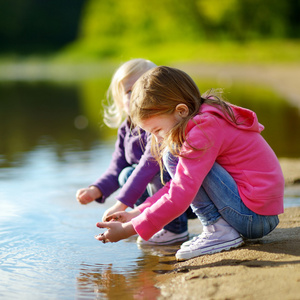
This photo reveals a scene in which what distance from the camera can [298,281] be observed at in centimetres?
187

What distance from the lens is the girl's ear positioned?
2.26 m

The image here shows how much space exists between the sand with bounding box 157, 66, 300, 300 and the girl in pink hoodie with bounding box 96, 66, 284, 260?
92 mm

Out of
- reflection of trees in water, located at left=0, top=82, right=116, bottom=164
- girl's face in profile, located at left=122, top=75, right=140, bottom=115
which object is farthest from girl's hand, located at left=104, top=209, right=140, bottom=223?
reflection of trees in water, located at left=0, top=82, right=116, bottom=164

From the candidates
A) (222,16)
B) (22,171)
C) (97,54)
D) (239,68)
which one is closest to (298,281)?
(22,171)

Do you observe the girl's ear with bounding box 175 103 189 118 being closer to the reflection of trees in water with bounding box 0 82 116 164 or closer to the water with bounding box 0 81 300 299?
the water with bounding box 0 81 300 299

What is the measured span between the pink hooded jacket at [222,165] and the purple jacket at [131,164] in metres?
0.36

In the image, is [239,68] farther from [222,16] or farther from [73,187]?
[73,187]

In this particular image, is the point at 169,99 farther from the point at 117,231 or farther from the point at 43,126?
the point at 43,126

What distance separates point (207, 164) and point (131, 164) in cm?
84

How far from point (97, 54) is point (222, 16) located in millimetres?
8397

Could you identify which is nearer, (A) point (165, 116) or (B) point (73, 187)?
(A) point (165, 116)

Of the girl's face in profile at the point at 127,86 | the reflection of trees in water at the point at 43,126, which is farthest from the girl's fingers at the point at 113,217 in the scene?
the reflection of trees in water at the point at 43,126

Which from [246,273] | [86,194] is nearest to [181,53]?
[86,194]

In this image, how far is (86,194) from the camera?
9.50 feet
